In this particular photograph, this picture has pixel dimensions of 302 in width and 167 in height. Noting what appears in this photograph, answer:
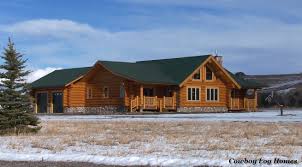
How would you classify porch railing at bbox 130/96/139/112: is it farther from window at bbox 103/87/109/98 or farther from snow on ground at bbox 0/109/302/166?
snow on ground at bbox 0/109/302/166

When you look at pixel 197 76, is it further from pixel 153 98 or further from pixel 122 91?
pixel 122 91

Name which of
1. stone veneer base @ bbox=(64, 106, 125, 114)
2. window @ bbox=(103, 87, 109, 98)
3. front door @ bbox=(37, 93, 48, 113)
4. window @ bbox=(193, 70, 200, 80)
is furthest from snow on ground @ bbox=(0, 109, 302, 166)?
front door @ bbox=(37, 93, 48, 113)

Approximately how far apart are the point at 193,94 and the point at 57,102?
12818 mm

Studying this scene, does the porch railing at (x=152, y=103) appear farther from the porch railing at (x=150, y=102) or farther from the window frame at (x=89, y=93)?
the window frame at (x=89, y=93)

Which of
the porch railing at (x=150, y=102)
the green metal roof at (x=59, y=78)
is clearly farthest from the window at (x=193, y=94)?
A: the green metal roof at (x=59, y=78)

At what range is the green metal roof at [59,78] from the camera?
178 feet

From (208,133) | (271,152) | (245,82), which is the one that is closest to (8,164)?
(271,152)

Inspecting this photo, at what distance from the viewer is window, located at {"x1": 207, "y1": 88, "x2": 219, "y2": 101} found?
54125mm

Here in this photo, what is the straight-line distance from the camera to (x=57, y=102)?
54.8 m

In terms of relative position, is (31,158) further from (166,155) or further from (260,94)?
(260,94)

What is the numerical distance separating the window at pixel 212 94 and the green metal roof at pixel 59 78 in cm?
1205

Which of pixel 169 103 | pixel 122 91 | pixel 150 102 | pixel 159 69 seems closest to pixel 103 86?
pixel 122 91

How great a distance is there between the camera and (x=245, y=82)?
58406 millimetres

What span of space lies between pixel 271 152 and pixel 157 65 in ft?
139
